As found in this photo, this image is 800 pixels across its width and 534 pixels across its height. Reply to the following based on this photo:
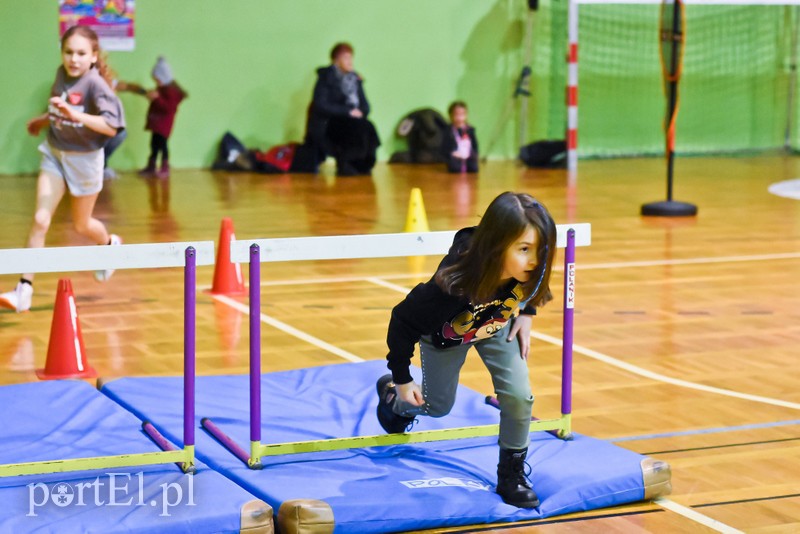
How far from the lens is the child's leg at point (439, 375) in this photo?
3.75 metres

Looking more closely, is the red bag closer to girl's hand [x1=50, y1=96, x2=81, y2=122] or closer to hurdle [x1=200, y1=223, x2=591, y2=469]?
girl's hand [x1=50, y1=96, x2=81, y2=122]

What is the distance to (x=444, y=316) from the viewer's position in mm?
3600

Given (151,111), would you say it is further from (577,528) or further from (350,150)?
(577,528)

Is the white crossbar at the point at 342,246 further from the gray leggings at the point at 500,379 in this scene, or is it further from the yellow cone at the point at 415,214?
the yellow cone at the point at 415,214

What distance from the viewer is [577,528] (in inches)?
138

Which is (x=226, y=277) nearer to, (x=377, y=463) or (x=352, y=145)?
(x=377, y=463)

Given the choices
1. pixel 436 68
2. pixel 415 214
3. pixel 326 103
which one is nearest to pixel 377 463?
pixel 415 214

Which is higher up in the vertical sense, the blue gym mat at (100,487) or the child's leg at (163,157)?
the child's leg at (163,157)

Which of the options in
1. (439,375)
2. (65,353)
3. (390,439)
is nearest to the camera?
(439,375)

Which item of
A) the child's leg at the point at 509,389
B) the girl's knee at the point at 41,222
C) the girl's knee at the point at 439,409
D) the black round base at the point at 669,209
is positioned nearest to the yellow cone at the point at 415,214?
the black round base at the point at 669,209

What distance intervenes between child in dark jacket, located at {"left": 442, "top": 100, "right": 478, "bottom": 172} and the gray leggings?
10704mm

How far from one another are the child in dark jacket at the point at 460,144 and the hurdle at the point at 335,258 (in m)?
10.3

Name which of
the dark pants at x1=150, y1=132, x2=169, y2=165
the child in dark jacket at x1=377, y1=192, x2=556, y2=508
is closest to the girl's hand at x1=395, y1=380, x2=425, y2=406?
the child in dark jacket at x1=377, y1=192, x2=556, y2=508

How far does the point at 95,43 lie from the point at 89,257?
10.00 feet
